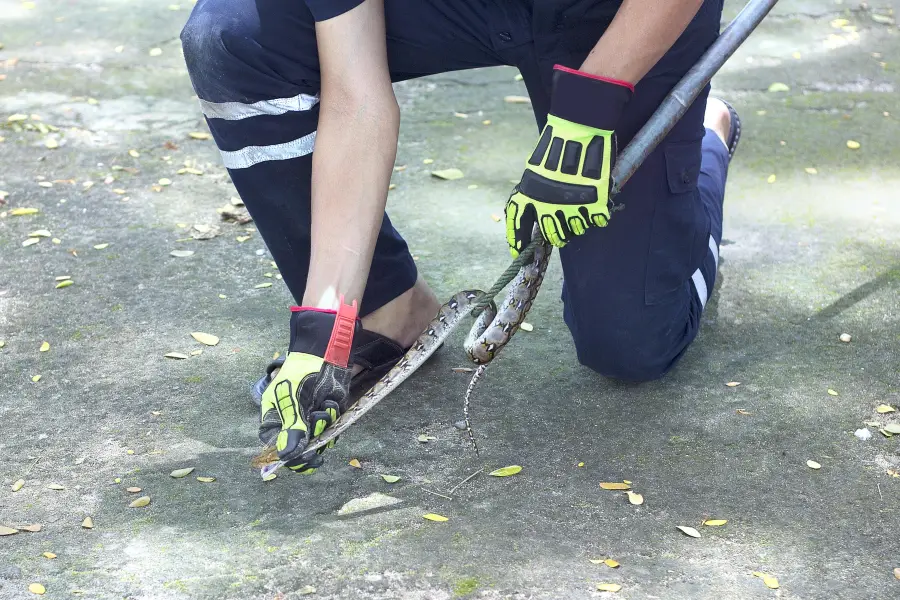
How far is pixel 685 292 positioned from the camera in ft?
7.41

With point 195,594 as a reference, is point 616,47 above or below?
above

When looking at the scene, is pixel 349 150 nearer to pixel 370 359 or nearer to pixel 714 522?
pixel 370 359

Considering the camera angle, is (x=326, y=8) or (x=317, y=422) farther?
(x=326, y=8)

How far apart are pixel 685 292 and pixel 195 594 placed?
1.26m

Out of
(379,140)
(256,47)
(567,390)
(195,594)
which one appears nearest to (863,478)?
(567,390)

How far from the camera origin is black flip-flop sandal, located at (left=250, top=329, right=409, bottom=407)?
7.30 ft

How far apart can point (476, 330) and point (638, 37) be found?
25.6 inches

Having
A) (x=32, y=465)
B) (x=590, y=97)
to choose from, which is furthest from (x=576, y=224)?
(x=32, y=465)

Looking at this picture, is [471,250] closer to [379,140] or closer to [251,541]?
[379,140]

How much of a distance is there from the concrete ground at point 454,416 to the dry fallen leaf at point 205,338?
25mm

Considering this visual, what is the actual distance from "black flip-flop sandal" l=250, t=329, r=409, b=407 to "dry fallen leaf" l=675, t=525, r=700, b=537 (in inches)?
Answer: 31.5

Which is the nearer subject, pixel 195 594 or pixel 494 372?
pixel 195 594

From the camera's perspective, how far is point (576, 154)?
183 centimetres

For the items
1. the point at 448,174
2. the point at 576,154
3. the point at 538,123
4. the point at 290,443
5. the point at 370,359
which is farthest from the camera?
the point at 448,174
